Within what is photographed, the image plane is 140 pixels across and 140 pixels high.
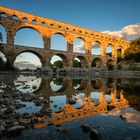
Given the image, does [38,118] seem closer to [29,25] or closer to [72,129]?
[72,129]

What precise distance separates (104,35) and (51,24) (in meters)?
21.8

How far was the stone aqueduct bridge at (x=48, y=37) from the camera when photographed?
38.1 metres

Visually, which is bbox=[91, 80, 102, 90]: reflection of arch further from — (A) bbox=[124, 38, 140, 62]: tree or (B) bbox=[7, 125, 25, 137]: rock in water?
(A) bbox=[124, 38, 140, 62]: tree

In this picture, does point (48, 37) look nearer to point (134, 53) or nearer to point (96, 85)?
point (134, 53)

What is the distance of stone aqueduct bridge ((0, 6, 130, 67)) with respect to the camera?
1502 inches

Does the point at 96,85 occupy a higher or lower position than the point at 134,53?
lower

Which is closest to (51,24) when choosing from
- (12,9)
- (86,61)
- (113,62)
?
(12,9)

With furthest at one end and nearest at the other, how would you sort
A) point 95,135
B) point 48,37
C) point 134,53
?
point 134,53 → point 48,37 → point 95,135

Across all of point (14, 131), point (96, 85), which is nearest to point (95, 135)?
point (14, 131)

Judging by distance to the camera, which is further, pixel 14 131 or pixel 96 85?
pixel 96 85

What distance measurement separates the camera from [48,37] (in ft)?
149

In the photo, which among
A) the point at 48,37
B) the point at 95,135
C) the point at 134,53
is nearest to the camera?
the point at 95,135

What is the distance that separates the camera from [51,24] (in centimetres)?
4647

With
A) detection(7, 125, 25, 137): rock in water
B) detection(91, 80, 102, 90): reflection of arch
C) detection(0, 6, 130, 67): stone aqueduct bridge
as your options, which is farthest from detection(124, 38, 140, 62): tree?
detection(7, 125, 25, 137): rock in water
